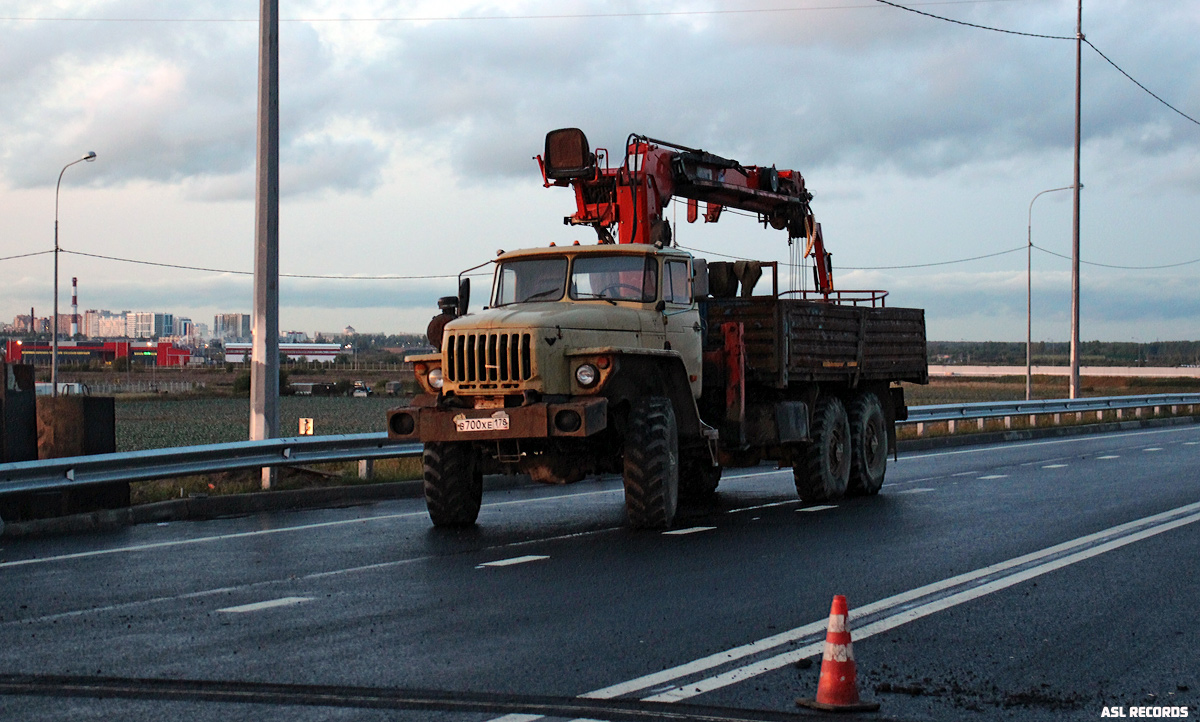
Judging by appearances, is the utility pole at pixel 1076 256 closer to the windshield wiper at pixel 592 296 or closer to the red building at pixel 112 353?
the windshield wiper at pixel 592 296

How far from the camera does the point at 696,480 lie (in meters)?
16.8

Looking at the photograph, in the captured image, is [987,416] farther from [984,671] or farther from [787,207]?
[984,671]

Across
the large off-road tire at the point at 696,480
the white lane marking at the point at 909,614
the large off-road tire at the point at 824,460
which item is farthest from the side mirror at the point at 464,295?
the white lane marking at the point at 909,614

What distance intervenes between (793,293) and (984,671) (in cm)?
1064

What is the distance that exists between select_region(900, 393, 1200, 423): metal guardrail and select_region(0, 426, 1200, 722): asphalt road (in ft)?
51.3

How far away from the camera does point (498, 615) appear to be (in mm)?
8617

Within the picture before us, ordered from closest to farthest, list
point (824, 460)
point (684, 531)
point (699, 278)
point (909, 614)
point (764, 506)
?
point (909, 614) → point (684, 531) → point (699, 278) → point (764, 506) → point (824, 460)

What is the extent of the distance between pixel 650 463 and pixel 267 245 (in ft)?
23.5

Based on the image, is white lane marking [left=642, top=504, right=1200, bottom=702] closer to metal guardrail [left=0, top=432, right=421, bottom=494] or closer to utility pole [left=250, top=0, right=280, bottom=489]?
metal guardrail [left=0, top=432, right=421, bottom=494]

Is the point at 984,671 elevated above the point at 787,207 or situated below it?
below

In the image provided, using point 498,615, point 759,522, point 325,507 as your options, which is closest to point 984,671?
point 498,615

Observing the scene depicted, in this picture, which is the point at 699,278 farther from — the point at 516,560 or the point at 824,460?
the point at 516,560

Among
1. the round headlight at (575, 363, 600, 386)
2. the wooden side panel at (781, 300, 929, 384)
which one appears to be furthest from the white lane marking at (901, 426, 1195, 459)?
the round headlight at (575, 363, 600, 386)

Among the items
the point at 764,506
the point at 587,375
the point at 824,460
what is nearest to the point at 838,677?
the point at 587,375
